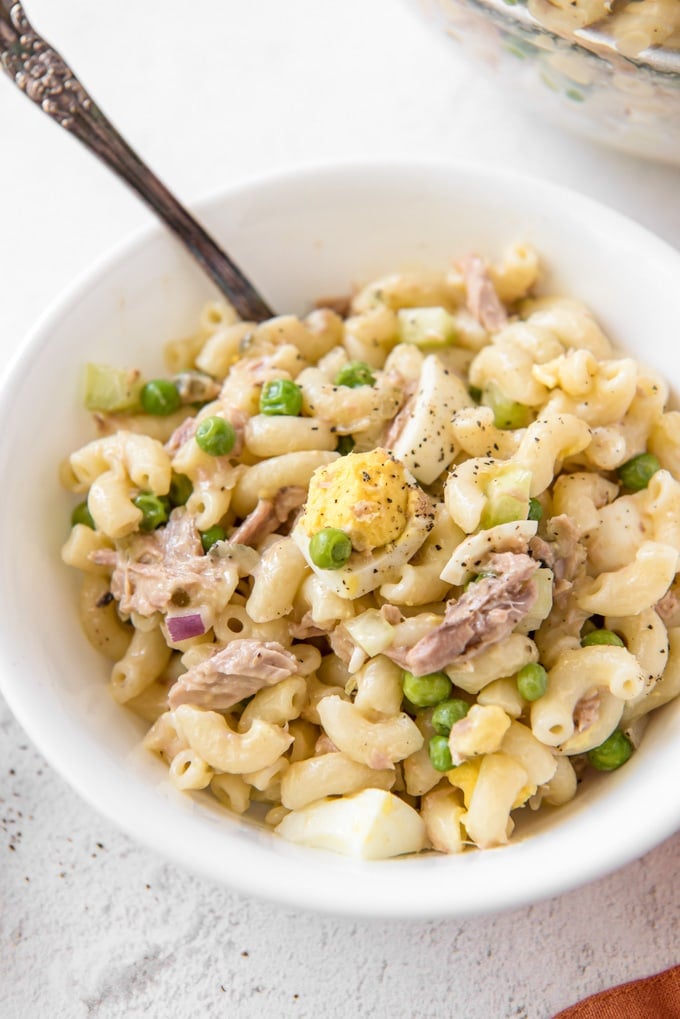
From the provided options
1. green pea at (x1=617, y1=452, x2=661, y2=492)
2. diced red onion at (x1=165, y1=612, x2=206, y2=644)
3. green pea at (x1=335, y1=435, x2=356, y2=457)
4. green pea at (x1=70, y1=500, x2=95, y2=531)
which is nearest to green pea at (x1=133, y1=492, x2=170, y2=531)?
green pea at (x1=70, y1=500, x2=95, y2=531)

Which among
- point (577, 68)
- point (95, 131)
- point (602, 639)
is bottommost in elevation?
point (602, 639)

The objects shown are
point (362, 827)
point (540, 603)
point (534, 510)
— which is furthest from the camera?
point (534, 510)

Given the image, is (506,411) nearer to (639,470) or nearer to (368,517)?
(639,470)

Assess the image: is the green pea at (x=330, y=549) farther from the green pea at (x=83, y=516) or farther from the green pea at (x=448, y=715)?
the green pea at (x=83, y=516)

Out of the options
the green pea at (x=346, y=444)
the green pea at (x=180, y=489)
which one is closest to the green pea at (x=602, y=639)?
the green pea at (x=346, y=444)

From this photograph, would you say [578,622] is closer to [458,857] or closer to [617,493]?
[617,493]

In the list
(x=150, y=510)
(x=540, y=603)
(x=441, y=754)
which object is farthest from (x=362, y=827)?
(x=150, y=510)
